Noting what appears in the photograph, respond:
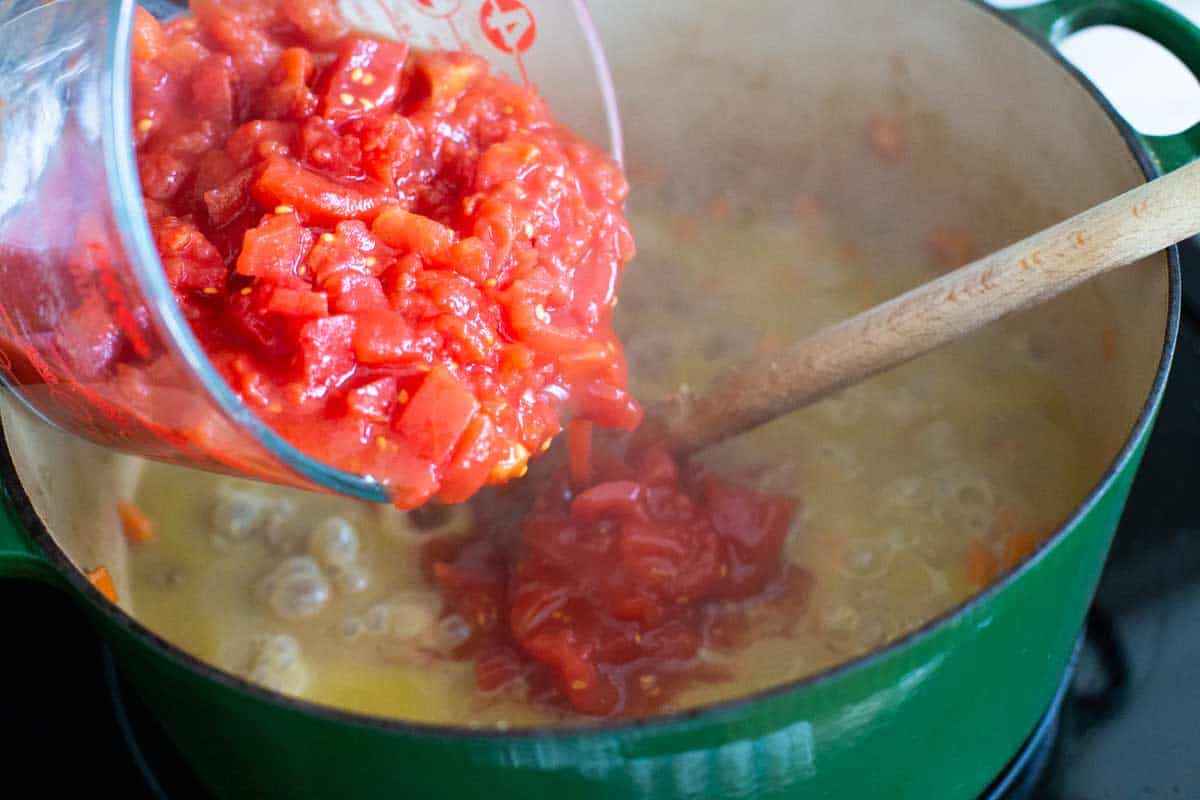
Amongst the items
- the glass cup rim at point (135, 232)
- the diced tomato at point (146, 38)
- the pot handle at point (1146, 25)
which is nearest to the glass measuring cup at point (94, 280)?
the glass cup rim at point (135, 232)

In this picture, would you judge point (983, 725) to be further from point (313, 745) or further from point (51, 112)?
point (51, 112)

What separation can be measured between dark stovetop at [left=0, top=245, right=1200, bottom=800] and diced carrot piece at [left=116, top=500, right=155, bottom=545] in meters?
0.10

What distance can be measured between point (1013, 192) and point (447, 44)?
64cm

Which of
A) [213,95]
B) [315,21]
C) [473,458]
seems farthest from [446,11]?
[473,458]

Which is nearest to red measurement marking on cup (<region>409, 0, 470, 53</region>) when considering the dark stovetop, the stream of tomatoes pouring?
the stream of tomatoes pouring

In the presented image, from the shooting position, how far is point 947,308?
959mm

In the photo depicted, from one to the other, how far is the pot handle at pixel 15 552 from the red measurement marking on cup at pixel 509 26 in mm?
616

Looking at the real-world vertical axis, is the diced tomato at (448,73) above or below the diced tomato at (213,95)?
below

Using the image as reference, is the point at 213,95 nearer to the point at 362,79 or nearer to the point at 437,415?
the point at 362,79

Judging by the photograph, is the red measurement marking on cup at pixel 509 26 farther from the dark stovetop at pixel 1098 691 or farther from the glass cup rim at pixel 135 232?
the dark stovetop at pixel 1098 691

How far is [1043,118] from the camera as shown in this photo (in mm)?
1204

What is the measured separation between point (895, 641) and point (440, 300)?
0.39 meters

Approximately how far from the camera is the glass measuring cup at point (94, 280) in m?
0.71

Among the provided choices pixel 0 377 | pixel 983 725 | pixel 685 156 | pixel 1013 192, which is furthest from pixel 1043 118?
pixel 0 377
